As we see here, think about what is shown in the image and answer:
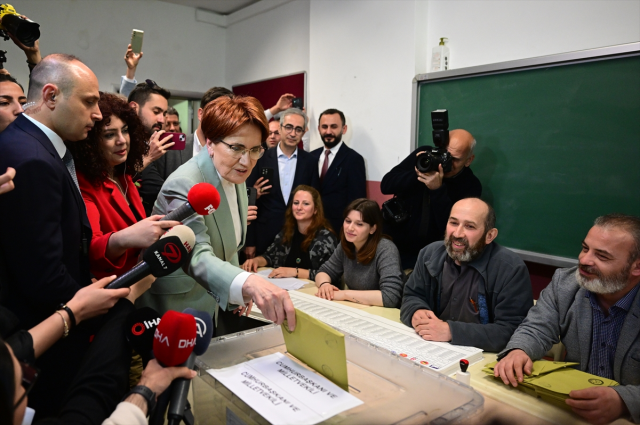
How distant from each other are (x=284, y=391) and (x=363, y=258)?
1.85 metres

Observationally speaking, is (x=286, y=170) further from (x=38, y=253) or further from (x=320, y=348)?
(x=320, y=348)

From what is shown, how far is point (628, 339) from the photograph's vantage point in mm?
1538

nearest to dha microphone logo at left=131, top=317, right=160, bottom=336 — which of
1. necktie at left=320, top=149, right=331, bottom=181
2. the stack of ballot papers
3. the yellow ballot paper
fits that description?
the yellow ballot paper

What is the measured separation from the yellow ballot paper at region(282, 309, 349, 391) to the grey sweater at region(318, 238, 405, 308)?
58.7 inches

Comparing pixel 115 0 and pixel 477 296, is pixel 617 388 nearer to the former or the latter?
pixel 477 296

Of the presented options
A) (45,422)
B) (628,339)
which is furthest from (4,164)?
(628,339)

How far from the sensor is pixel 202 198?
113cm

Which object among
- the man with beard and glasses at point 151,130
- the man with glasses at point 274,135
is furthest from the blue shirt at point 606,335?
the man with glasses at point 274,135

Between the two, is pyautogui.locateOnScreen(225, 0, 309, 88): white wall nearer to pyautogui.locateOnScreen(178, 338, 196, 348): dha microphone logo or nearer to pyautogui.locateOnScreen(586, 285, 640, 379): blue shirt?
pyautogui.locateOnScreen(586, 285, 640, 379): blue shirt

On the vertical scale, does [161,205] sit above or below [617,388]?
above

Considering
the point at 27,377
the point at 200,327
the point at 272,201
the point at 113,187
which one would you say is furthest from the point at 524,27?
the point at 27,377

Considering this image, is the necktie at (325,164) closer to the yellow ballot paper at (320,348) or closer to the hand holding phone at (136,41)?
the hand holding phone at (136,41)

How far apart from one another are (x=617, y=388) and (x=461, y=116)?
7.87 feet

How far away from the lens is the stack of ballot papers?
52.3 inches
